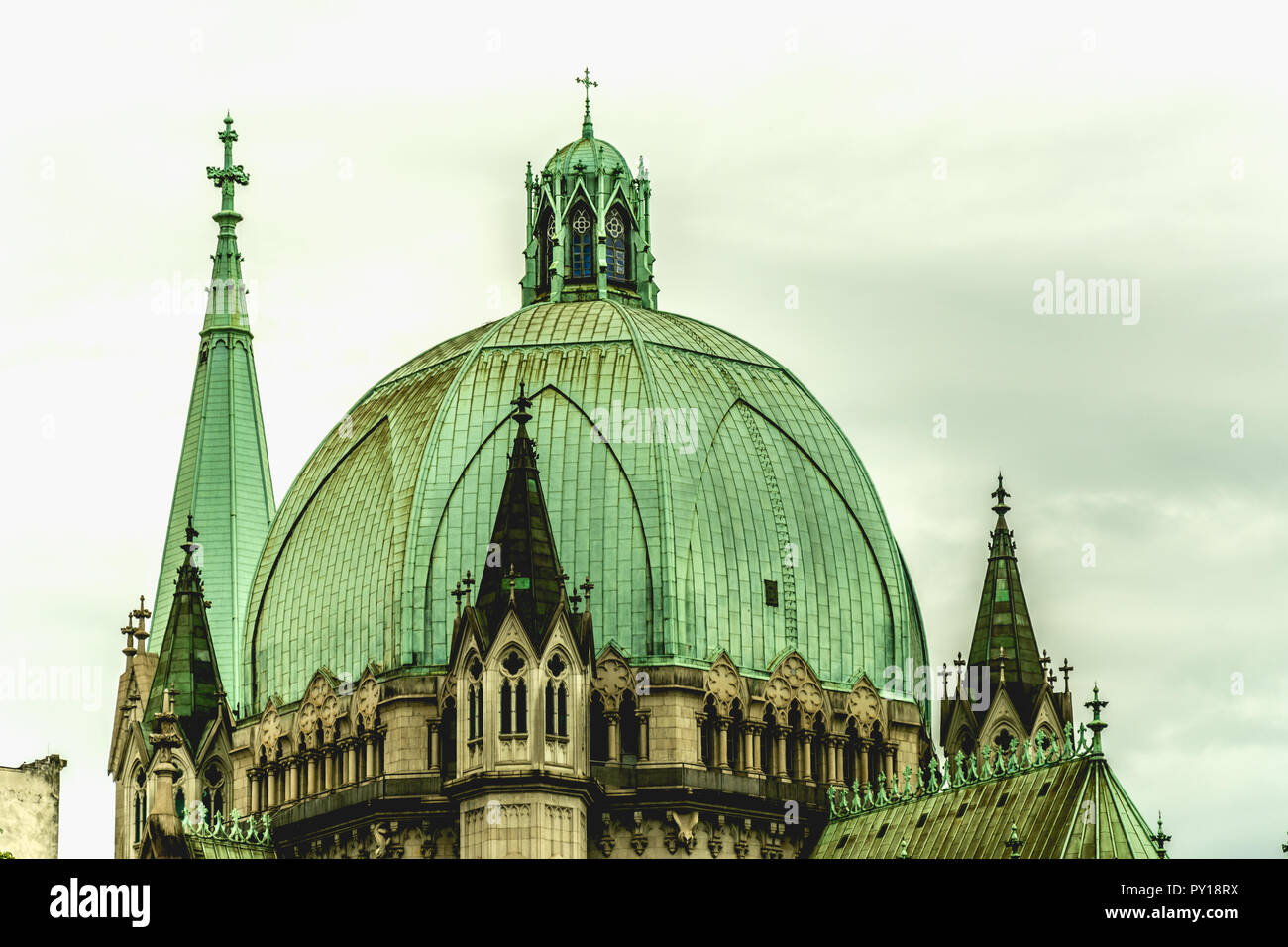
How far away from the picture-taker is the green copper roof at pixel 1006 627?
116 meters

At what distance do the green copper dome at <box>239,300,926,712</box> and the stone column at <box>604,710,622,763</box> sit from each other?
2.22 meters

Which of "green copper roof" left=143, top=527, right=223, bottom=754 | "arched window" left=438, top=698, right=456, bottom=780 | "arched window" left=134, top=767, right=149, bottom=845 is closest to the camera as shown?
"arched window" left=438, top=698, right=456, bottom=780

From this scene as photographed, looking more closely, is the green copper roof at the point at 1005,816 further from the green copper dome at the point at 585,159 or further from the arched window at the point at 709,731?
the green copper dome at the point at 585,159

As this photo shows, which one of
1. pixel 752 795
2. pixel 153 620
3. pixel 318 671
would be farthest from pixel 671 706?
pixel 153 620

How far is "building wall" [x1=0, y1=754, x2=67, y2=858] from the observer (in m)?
123

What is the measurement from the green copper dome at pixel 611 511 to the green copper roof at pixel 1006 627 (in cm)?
244

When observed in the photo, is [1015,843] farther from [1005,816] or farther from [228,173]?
[228,173]

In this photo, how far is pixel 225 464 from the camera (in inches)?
5522

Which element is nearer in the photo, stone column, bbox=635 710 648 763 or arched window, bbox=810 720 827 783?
stone column, bbox=635 710 648 763

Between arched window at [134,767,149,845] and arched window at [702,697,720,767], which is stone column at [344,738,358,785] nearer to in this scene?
arched window at [134,767,149,845]

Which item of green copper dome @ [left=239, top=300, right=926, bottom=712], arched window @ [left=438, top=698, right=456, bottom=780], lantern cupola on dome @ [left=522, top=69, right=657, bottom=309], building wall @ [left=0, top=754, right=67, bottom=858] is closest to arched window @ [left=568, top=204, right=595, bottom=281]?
lantern cupola on dome @ [left=522, top=69, right=657, bottom=309]

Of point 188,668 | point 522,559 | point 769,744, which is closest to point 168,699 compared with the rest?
Answer: point 188,668
